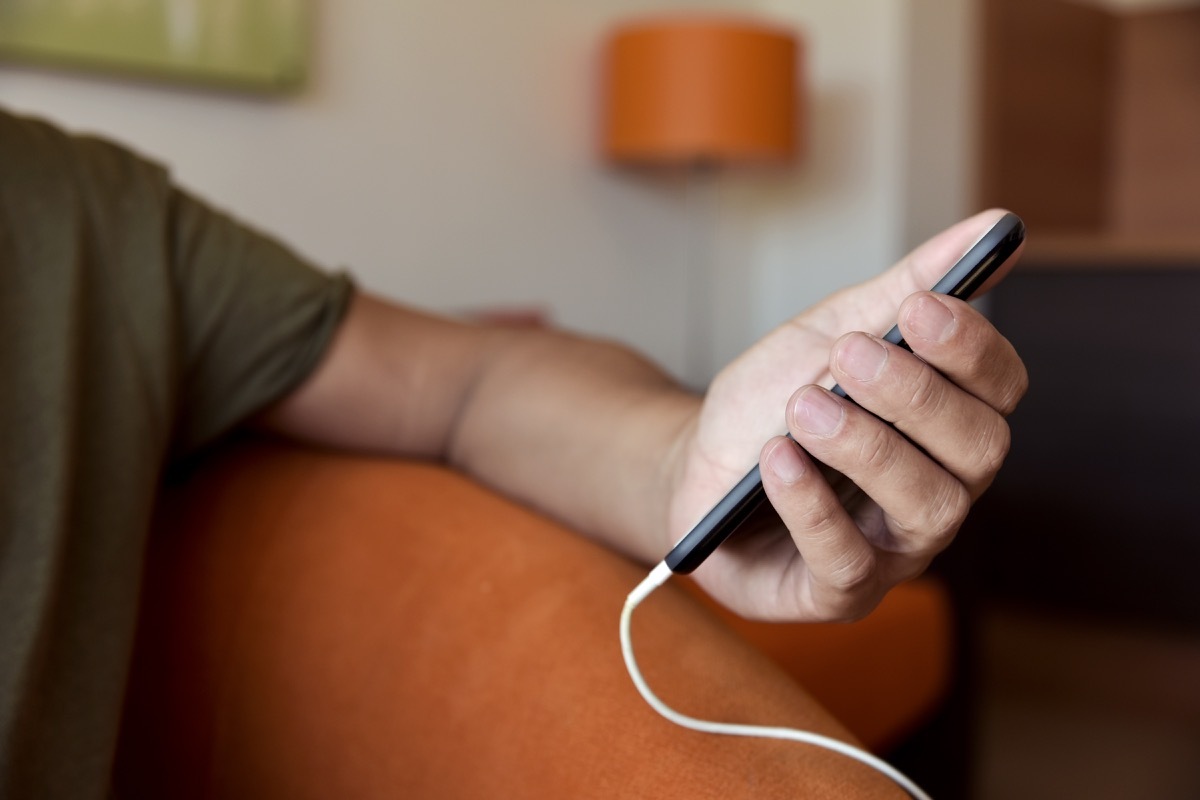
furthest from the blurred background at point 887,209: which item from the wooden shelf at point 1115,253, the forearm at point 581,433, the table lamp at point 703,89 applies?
the forearm at point 581,433

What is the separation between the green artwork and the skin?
1.00 meters

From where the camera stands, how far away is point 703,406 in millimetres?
560

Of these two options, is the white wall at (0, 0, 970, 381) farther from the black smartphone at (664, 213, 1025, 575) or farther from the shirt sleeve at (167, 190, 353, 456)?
the black smartphone at (664, 213, 1025, 575)

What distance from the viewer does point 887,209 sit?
2592 millimetres

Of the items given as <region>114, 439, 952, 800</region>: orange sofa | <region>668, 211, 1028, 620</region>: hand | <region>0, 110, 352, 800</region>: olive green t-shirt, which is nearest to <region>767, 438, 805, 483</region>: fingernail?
<region>668, 211, 1028, 620</region>: hand

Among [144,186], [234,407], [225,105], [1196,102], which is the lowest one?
[234,407]

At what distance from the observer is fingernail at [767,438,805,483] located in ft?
1.37

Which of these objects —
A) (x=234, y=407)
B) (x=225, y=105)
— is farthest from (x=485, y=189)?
(x=234, y=407)

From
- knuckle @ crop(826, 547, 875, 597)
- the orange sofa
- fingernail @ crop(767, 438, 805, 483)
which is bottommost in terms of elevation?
the orange sofa

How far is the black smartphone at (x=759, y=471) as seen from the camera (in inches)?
16.5

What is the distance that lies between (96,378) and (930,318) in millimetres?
486

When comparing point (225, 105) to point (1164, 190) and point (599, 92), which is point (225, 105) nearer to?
point (599, 92)

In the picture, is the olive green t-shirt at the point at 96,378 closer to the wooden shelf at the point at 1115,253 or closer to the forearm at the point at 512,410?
the forearm at the point at 512,410

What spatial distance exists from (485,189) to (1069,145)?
1637 mm
